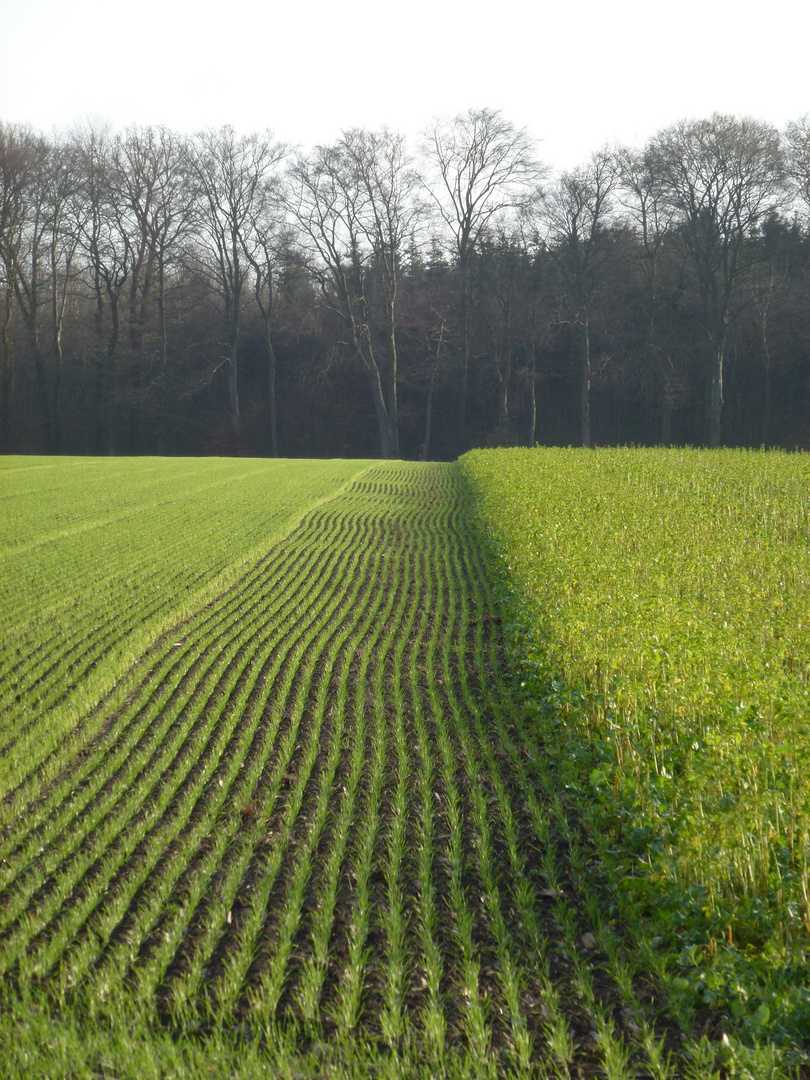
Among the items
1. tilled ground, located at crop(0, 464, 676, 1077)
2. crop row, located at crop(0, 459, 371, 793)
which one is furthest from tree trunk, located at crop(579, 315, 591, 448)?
tilled ground, located at crop(0, 464, 676, 1077)

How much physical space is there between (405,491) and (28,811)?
18662 mm

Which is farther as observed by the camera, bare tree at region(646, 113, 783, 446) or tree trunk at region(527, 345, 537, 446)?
tree trunk at region(527, 345, 537, 446)

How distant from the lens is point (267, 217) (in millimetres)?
47500

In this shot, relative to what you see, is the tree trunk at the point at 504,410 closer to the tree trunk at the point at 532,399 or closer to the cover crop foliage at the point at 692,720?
the tree trunk at the point at 532,399

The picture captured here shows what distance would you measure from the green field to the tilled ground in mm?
17

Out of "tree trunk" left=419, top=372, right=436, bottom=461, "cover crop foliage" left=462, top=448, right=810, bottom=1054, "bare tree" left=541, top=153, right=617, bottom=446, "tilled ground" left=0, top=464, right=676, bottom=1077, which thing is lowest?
"tilled ground" left=0, top=464, right=676, bottom=1077

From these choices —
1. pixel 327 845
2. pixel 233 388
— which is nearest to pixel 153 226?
pixel 233 388

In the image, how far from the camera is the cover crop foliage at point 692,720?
3.57 m

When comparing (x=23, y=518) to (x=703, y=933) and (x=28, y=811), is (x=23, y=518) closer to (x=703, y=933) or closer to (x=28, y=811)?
(x=28, y=811)

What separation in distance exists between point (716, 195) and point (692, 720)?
41065 mm

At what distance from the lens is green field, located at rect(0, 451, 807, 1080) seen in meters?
3.39

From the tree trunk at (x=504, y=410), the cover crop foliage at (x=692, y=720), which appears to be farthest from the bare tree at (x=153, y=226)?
the cover crop foliage at (x=692, y=720)

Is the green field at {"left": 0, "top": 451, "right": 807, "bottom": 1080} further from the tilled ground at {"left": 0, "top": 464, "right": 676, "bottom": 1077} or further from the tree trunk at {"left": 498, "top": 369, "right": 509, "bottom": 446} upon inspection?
the tree trunk at {"left": 498, "top": 369, "right": 509, "bottom": 446}

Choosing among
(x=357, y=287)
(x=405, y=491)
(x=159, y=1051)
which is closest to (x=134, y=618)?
(x=159, y=1051)
